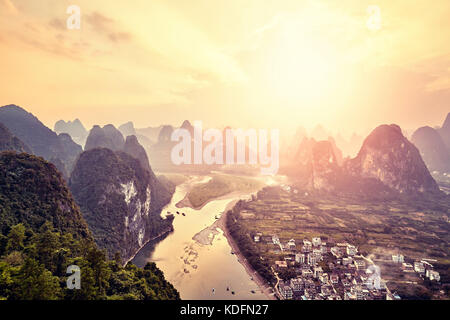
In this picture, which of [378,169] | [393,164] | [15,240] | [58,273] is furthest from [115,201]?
[393,164]

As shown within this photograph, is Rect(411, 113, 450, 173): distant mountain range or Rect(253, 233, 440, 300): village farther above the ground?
Rect(411, 113, 450, 173): distant mountain range

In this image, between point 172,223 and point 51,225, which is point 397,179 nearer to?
point 172,223

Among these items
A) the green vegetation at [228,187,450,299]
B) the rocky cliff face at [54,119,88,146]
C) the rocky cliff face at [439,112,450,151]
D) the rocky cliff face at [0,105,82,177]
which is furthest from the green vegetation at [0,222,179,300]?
the rocky cliff face at [54,119,88,146]

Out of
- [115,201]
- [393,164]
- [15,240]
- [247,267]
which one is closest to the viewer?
[15,240]

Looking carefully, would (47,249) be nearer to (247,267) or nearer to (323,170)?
(247,267)

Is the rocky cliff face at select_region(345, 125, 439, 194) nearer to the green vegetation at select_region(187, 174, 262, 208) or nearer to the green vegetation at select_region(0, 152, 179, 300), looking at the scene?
the green vegetation at select_region(187, 174, 262, 208)
